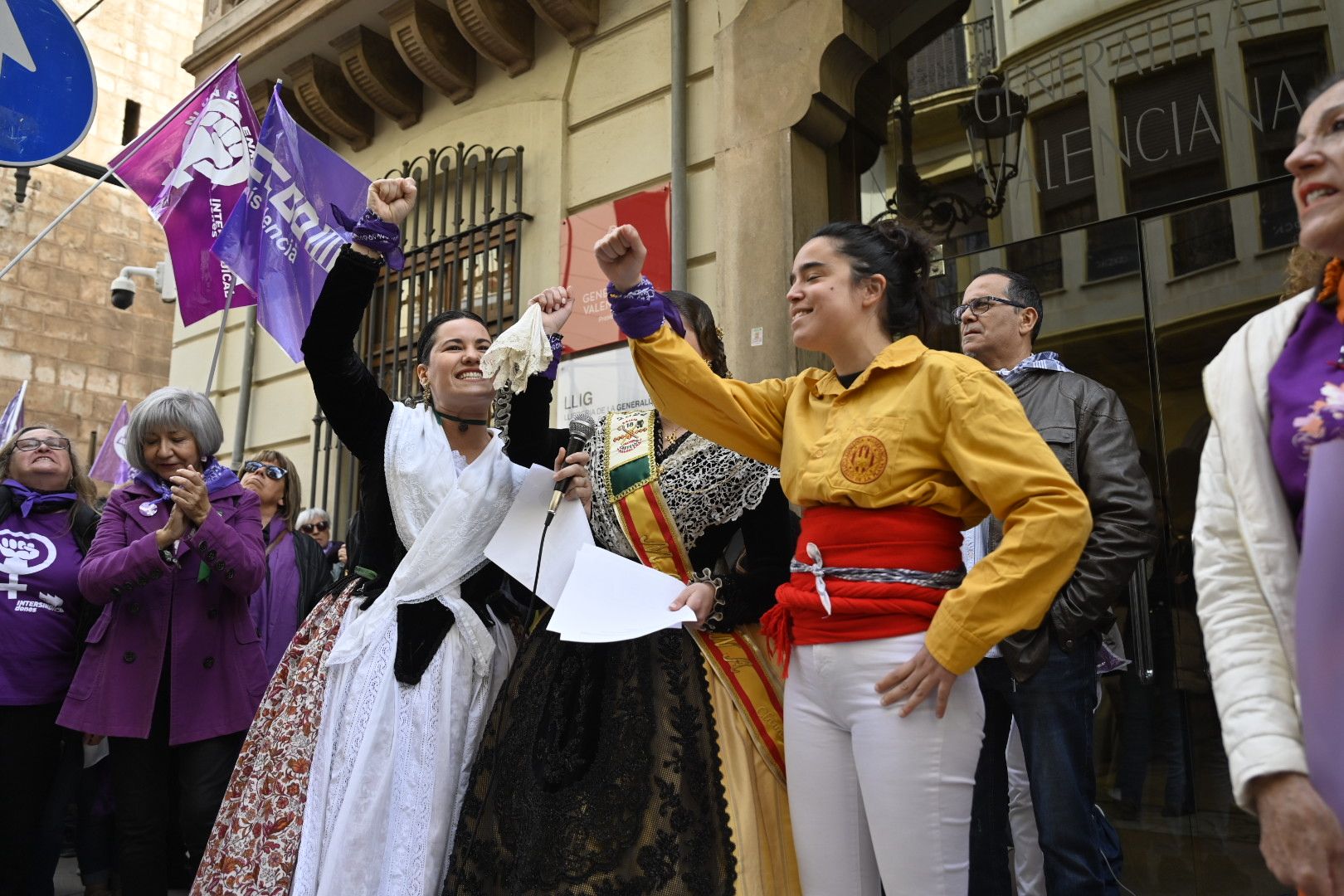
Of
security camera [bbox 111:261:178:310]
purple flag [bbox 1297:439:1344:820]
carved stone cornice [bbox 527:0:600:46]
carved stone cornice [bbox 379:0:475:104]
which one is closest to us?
purple flag [bbox 1297:439:1344:820]

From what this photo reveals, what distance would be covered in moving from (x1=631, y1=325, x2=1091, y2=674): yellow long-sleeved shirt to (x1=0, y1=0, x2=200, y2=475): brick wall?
52.4 feet

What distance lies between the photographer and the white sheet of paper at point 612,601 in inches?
94.1

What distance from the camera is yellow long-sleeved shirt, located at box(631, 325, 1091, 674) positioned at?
6.18 ft

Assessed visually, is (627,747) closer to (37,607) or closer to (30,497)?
(37,607)

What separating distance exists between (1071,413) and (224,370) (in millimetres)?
7710

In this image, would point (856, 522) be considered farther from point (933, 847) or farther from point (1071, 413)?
point (1071, 413)

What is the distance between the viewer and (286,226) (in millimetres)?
5195

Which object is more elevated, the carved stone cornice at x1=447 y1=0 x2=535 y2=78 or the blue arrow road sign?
the carved stone cornice at x1=447 y1=0 x2=535 y2=78

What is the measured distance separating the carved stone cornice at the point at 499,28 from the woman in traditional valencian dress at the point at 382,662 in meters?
4.14

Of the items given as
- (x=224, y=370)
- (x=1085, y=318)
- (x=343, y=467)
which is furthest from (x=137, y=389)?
(x=1085, y=318)

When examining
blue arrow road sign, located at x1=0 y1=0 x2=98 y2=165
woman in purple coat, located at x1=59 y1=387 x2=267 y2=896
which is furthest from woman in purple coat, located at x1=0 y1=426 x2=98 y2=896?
blue arrow road sign, located at x1=0 y1=0 x2=98 y2=165

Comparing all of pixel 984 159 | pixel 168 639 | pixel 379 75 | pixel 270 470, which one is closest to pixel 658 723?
pixel 168 639

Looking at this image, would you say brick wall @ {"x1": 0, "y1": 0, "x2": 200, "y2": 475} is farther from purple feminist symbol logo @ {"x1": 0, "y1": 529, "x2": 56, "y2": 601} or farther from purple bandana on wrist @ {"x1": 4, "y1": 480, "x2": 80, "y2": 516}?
purple feminist symbol logo @ {"x1": 0, "y1": 529, "x2": 56, "y2": 601}

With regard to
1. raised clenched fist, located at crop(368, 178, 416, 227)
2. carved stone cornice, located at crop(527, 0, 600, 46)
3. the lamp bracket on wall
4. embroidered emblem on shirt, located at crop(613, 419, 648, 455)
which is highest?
carved stone cornice, located at crop(527, 0, 600, 46)
